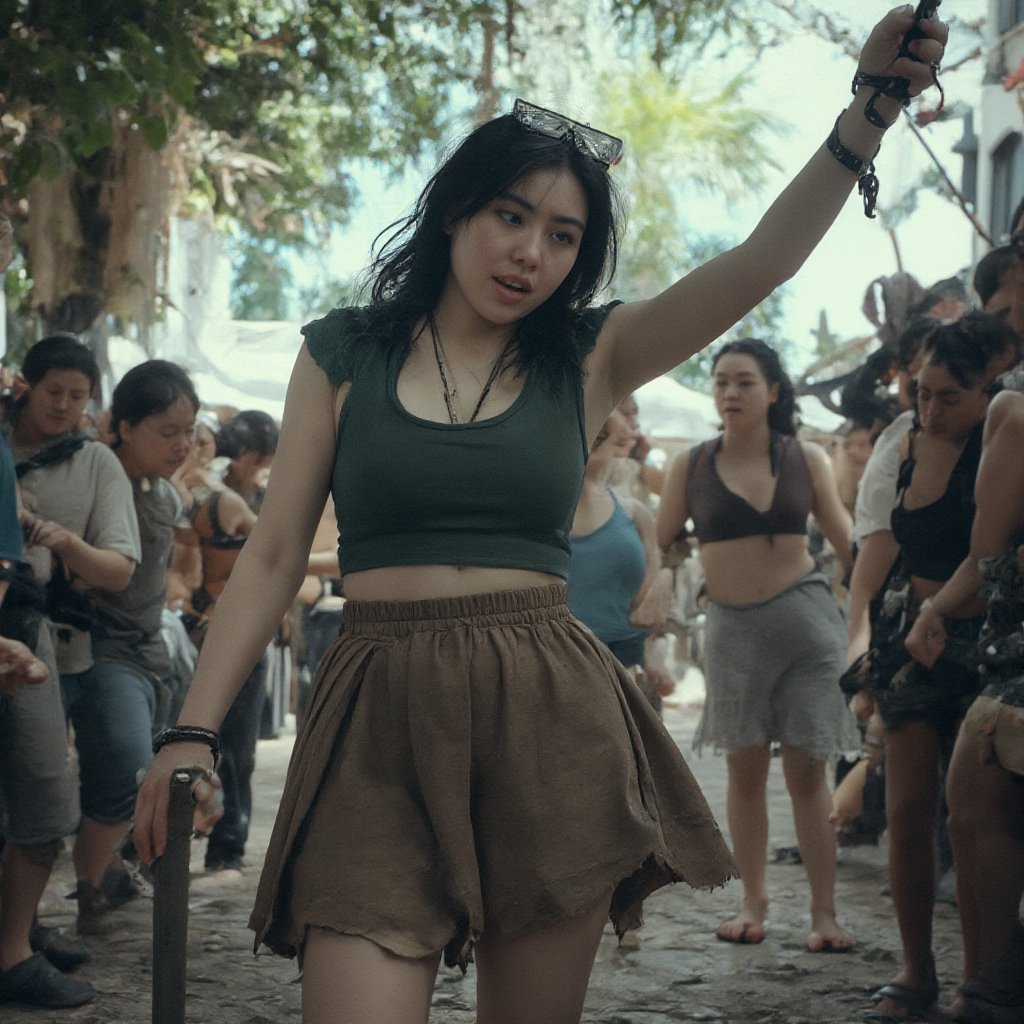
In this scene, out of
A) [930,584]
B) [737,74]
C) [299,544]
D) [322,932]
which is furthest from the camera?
[737,74]

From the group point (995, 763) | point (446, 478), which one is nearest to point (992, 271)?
point (995, 763)

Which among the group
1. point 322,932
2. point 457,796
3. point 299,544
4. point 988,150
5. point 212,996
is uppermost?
point 988,150

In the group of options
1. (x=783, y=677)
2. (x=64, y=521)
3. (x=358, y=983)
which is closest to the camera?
(x=358, y=983)

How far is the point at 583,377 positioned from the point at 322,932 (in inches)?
40.5

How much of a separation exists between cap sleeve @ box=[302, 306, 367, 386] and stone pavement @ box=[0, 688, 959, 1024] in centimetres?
291

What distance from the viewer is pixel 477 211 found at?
2852 mm

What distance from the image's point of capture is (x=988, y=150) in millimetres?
17547

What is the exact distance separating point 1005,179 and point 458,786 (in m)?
16.1

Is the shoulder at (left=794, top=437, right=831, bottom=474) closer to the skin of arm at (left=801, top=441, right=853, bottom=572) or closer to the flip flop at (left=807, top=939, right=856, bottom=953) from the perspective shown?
the skin of arm at (left=801, top=441, right=853, bottom=572)

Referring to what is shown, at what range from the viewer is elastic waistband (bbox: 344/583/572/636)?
105 inches

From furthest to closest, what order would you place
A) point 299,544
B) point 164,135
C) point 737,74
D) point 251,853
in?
point 737,74, point 251,853, point 164,135, point 299,544

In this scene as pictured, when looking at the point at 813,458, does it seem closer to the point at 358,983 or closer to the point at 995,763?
the point at 995,763

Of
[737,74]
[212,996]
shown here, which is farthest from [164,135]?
[737,74]

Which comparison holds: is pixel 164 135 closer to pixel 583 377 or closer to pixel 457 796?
pixel 583 377
